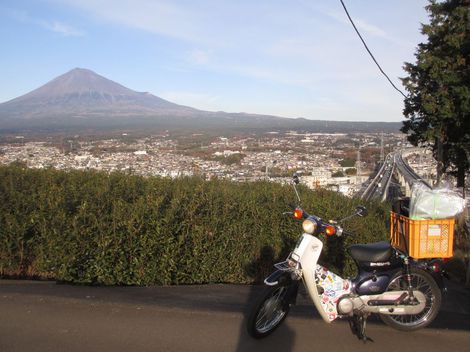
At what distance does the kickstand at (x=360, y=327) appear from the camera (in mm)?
4032

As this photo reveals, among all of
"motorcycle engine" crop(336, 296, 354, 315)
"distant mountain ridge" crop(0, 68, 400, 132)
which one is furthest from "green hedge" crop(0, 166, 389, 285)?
"distant mountain ridge" crop(0, 68, 400, 132)

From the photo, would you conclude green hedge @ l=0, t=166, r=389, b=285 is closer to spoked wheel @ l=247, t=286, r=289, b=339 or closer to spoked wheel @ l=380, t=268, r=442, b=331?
spoked wheel @ l=247, t=286, r=289, b=339

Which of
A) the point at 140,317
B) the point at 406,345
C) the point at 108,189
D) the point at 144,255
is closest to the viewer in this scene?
the point at 406,345

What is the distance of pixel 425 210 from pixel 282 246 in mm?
2060

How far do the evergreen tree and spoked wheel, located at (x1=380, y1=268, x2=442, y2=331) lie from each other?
16.8 meters

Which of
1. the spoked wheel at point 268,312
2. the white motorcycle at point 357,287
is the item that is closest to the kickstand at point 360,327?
the white motorcycle at point 357,287

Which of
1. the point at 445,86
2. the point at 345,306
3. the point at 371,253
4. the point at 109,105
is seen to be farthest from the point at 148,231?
the point at 109,105

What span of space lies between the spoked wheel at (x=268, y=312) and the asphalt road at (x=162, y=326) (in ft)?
0.31

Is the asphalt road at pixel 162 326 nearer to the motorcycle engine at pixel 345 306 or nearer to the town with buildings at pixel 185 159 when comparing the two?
the motorcycle engine at pixel 345 306

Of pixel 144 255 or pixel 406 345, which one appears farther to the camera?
pixel 144 255

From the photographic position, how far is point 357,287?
165 inches

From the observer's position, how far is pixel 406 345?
400 cm

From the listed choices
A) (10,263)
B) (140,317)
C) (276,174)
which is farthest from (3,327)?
(276,174)

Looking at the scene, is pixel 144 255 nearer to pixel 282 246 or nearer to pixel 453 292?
pixel 282 246
